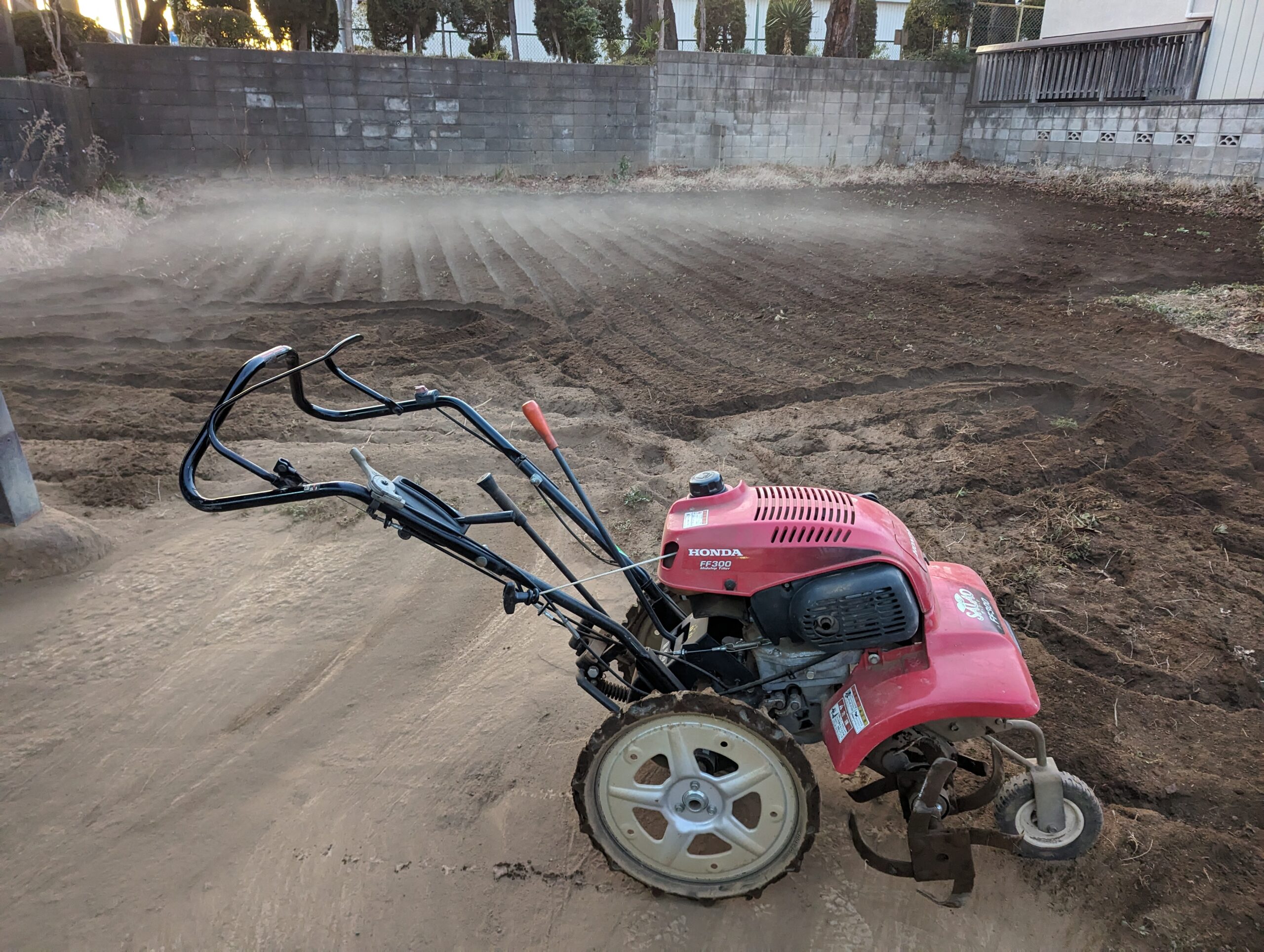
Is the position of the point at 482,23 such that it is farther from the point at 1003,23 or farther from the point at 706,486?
the point at 706,486

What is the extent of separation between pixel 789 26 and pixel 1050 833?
21.8 metres

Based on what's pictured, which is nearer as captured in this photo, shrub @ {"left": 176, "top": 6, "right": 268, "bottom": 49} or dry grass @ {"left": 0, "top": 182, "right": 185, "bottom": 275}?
dry grass @ {"left": 0, "top": 182, "right": 185, "bottom": 275}

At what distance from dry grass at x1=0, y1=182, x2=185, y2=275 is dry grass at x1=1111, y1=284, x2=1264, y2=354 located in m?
10.8

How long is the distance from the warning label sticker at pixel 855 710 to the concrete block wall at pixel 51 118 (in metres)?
11.3

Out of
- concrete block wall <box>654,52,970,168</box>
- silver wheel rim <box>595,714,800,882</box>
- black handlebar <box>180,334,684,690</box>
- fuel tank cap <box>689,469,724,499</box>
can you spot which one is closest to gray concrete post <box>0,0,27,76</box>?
concrete block wall <box>654,52,970,168</box>

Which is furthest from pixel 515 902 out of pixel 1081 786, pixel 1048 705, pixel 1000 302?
pixel 1000 302

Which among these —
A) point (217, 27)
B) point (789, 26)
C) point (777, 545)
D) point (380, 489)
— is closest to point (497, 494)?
point (380, 489)

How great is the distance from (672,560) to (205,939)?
162 cm

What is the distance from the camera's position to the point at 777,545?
2275 mm

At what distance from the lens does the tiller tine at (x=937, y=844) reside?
2.18m

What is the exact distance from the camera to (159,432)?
520 cm

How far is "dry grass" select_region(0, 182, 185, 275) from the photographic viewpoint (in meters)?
8.91

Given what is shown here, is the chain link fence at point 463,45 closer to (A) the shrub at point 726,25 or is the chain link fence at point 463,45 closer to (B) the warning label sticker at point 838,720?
(A) the shrub at point 726,25

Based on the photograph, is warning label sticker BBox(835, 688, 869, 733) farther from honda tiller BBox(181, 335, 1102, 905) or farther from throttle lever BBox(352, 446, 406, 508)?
throttle lever BBox(352, 446, 406, 508)
